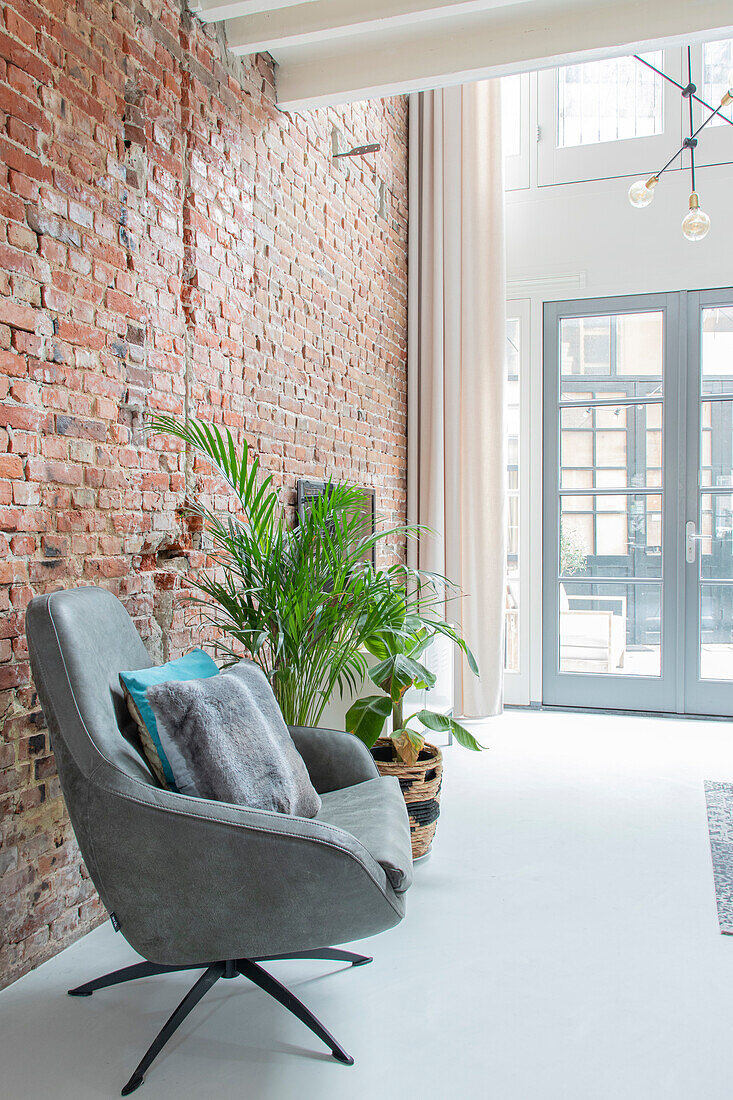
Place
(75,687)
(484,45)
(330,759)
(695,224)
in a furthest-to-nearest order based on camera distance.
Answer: (695,224)
(484,45)
(330,759)
(75,687)

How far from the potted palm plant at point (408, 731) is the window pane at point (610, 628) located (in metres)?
2.33

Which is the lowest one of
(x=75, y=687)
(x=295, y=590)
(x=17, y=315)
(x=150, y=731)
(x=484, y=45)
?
(x=150, y=731)

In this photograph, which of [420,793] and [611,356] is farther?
[611,356]

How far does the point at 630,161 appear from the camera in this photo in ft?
15.4

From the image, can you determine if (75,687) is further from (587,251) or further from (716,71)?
(716,71)

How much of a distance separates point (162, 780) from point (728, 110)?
4767 millimetres

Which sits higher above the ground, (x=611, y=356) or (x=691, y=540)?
(x=611, y=356)

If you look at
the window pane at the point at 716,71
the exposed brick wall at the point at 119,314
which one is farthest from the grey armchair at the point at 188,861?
the window pane at the point at 716,71

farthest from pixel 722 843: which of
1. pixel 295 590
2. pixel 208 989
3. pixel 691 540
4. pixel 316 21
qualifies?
pixel 316 21

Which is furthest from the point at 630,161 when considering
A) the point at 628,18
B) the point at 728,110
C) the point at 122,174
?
the point at 122,174

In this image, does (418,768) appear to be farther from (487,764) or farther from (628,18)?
(628,18)

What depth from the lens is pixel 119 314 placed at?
2.30 meters

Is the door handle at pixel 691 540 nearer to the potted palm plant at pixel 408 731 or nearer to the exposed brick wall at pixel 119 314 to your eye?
the exposed brick wall at pixel 119 314

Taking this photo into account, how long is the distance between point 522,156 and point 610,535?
227 centimetres
